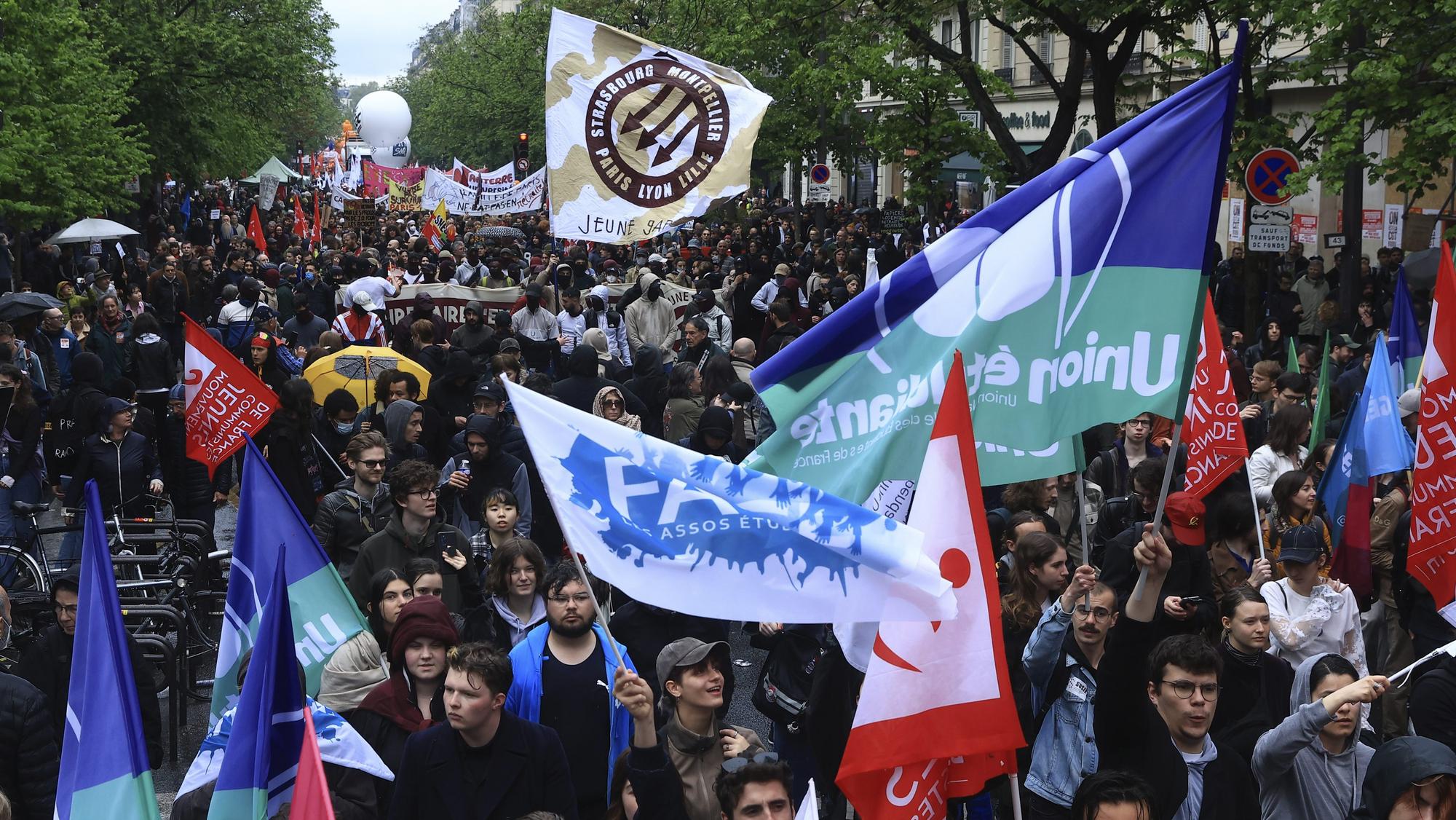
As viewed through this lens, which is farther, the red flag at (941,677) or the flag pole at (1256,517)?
the flag pole at (1256,517)

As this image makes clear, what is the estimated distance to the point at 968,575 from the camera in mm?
4523

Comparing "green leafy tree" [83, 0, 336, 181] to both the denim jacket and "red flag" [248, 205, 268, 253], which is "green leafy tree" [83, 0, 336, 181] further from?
the denim jacket

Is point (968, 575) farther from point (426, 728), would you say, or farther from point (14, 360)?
point (14, 360)

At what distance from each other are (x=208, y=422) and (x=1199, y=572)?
6366mm

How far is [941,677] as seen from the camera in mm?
4457

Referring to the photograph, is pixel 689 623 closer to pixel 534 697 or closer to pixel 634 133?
pixel 534 697

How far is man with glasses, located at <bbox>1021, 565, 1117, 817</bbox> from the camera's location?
16.9 ft

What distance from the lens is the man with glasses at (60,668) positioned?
258 inches

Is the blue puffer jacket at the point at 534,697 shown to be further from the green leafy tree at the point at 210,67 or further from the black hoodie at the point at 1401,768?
the green leafy tree at the point at 210,67

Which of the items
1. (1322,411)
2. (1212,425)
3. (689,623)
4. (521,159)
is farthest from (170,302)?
(521,159)

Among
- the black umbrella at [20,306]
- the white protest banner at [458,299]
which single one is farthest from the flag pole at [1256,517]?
the black umbrella at [20,306]

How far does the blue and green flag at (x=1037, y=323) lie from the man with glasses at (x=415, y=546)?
259 centimetres

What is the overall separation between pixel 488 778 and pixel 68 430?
7600mm

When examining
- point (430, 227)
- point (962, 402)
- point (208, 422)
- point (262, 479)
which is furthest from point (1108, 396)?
point (430, 227)
